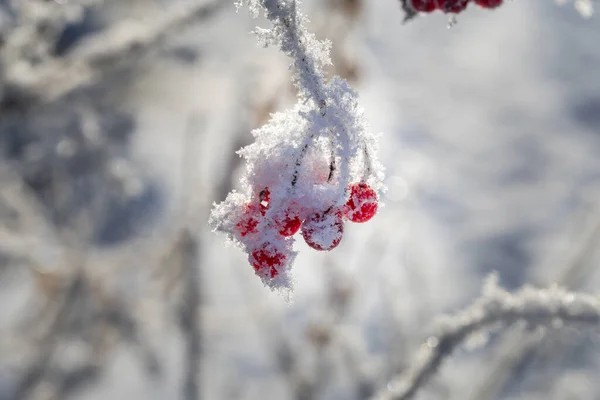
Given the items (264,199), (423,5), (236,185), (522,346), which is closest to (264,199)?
(264,199)

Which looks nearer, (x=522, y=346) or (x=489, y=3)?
(x=489, y=3)

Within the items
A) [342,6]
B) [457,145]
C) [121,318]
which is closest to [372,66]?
[457,145]

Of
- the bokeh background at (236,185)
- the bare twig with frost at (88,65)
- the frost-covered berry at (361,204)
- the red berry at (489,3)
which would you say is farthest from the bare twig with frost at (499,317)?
the bare twig with frost at (88,65)

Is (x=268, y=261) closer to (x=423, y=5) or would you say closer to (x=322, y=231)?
(x=322, y=231)

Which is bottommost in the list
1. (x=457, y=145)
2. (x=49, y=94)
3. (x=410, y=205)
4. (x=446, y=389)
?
(x=446, y=389)

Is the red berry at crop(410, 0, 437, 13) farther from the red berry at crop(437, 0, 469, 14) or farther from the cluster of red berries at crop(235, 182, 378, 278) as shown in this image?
the cluster of red berries at crop(235, 182, 378, 278)

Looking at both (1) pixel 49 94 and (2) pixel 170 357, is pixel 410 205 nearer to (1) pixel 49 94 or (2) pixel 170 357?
(2) pixel 170 357
